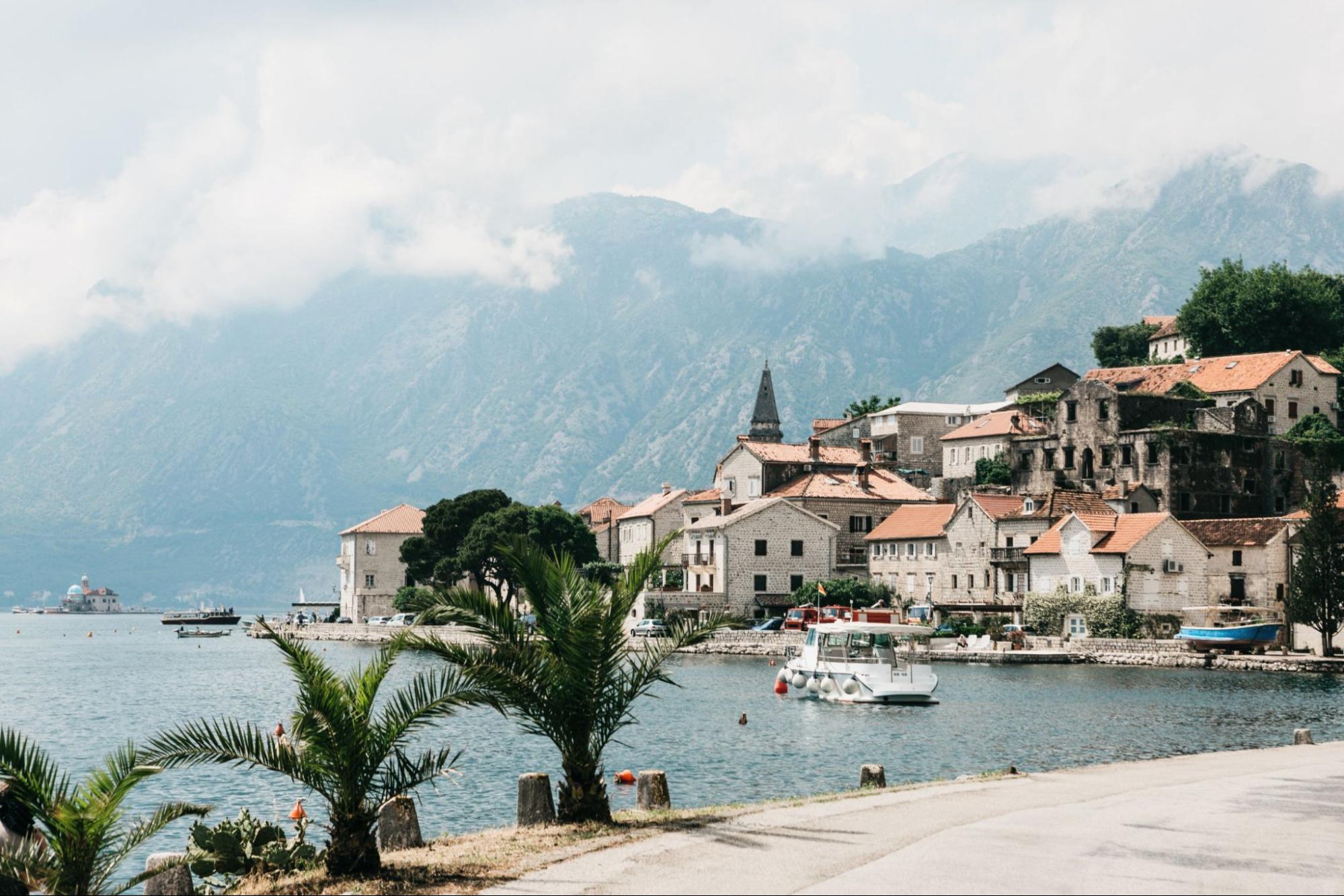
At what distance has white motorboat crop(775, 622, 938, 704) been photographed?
67.4 meters

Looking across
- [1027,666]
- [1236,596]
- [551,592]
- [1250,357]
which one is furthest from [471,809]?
[1250,357]

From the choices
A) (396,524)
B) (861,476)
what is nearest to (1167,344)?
(861,476)

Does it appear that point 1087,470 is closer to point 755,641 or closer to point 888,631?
point 755,641

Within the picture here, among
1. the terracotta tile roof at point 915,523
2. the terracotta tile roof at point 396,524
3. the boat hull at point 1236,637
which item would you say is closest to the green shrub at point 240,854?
the boat hull at point 1236,637

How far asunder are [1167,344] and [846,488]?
42.4 metres

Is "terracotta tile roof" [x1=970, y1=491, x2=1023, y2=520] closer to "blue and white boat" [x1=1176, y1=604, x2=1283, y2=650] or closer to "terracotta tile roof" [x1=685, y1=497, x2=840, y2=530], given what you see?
"terracotta tile roof" [x1=685, y1=497, x2=840, y2=530]

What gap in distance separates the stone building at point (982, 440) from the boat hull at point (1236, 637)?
34973 mm

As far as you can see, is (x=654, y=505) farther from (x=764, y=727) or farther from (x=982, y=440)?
(x=764, y=727)

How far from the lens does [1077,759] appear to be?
44562 mm

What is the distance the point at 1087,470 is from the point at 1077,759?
69.0 meters

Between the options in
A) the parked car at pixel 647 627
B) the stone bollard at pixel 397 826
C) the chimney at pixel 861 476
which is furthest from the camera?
the chimney at pixel 861 476

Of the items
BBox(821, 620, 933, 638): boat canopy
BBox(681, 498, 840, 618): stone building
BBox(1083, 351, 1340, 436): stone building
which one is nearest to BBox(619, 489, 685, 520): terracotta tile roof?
BBox(681, 498, 840, 618): stone building

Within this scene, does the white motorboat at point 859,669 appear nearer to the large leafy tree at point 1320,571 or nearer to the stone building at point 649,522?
the large leafy tree at point 1320,571

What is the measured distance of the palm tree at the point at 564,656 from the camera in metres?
20.9
